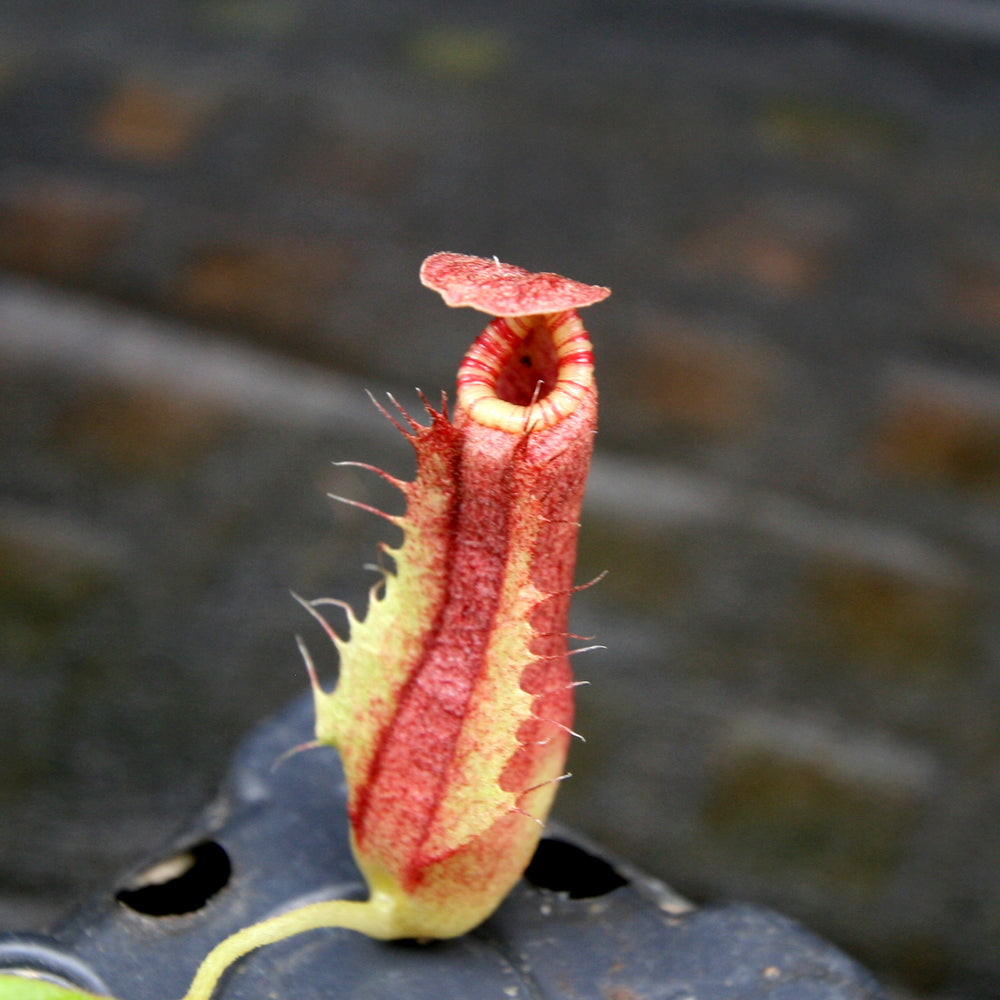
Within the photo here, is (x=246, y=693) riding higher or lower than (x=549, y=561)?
lower

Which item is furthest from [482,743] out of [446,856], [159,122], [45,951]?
[159,122]

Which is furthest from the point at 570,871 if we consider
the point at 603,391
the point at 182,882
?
the point at 603,391

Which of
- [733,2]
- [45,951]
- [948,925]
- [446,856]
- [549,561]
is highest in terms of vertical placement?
[733,2]

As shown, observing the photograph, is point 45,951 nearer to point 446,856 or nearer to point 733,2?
point 446,856

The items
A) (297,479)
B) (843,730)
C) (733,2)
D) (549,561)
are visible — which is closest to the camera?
(549,561)

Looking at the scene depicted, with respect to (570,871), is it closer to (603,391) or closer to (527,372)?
(527,372)

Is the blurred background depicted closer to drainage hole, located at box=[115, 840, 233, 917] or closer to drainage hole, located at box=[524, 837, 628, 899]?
drainage hole, located at box=[115, 840, 233, 917]
